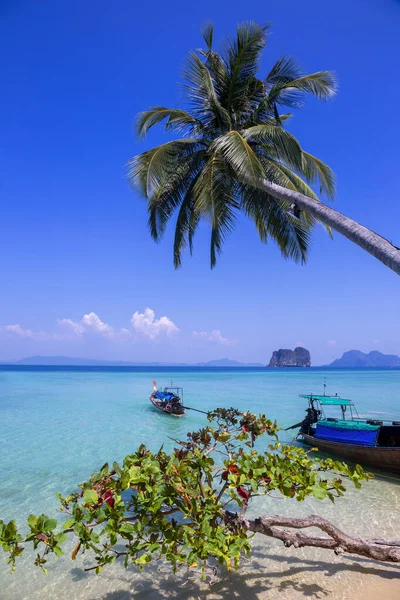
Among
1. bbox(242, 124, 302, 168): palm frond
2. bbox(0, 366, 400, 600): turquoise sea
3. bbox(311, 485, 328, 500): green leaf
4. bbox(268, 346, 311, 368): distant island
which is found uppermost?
bbox(242, 124, 302, 168): palm frond

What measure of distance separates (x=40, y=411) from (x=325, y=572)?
74.0 feet

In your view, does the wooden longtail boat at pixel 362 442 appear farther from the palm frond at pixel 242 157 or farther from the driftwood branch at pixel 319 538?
the palm frond at pixel 242 157

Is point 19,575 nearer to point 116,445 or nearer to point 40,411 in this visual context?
point 116,445

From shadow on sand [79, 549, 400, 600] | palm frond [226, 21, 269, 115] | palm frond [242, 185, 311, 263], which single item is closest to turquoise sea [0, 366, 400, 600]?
shadow on sand [79, 549, 400, 600]

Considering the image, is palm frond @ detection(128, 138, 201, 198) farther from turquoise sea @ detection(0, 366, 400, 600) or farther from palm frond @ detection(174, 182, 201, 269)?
turquoise sea @ detection(0, 366, 400, 600)

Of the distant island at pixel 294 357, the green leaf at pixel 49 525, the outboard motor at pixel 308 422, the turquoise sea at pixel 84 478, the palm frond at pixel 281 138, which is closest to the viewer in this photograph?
the green leaf at pixel 49 525

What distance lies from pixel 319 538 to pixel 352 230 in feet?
13.6

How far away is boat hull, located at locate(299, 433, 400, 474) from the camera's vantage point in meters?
9.16

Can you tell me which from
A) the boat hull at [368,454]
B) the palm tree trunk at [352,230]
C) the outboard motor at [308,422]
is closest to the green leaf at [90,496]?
the palm tree trunk at [352,230]

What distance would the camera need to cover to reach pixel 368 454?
32.3 ft

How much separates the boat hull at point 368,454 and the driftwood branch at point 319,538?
19.4 feet

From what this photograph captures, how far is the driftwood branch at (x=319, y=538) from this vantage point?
3.70 m

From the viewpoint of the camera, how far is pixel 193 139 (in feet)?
28.3

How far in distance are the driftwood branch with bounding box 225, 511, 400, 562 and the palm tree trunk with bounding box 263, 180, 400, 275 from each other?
3.18 meters
